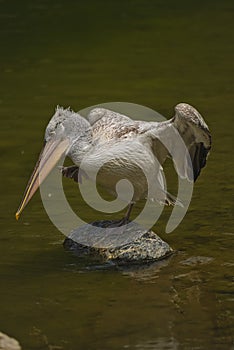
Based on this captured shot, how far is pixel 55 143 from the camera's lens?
6.74 meters

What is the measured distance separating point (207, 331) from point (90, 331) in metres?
0.62

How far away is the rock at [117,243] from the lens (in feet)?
22.7

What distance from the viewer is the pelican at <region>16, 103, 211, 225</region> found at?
6.70 metres

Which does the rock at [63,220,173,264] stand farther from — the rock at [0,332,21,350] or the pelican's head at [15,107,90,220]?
the rock at [0,332,21,350]

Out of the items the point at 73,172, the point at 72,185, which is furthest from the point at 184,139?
the point at 72,185

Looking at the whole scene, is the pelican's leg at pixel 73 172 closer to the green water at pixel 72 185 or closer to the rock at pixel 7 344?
the green water at pixel 72 185

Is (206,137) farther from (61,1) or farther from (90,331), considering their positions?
(61,1)

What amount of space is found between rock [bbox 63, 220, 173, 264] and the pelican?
28 centimetres

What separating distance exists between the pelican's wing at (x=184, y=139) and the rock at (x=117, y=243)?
484 mm

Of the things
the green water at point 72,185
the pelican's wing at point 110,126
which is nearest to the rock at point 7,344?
the green water at point 72,185

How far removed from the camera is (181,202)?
786cm

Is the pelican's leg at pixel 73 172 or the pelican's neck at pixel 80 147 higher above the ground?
the pelican's neck at pixel 80 147

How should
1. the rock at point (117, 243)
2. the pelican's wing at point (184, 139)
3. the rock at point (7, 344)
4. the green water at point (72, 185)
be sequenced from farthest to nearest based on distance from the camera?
the rock at point (117, 243), the pelican's wing at point (184, 139), the green water at point (72, 185), the rock at point (7, 344)

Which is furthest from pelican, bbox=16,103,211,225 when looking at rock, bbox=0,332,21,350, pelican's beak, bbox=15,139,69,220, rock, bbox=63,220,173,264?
rock, bbox=0,332,21,350
